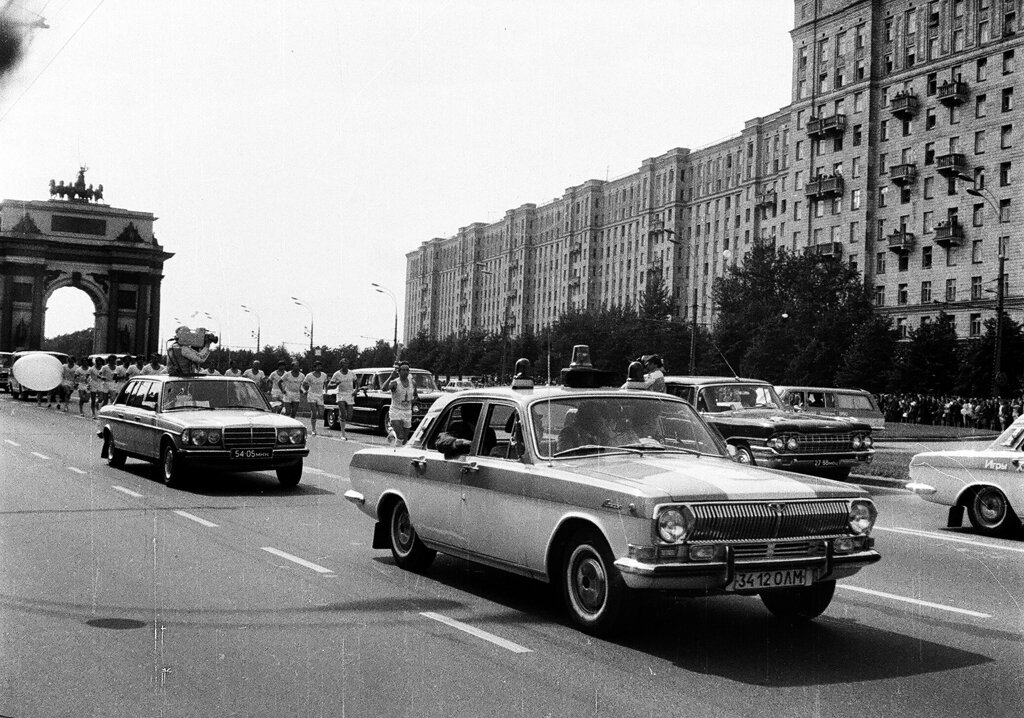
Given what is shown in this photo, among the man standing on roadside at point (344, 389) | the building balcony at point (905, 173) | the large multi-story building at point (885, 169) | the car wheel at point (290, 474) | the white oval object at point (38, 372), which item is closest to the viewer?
the car wheel at point (290, 474)

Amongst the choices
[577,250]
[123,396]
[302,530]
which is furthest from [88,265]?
[302,530]

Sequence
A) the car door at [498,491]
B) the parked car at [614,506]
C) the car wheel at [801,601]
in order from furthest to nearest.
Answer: the car door at [498,491]
the car wheel at [801,601]
the parked car at [614,506]

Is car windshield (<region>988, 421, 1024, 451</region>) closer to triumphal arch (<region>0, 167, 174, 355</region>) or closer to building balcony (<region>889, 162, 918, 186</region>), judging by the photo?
building balcony (<region>889, 162, 918, 186</region>)

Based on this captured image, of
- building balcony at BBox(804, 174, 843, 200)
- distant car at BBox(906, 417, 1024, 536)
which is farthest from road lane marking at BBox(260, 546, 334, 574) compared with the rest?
building balcony at BBox(804, 174, 843, 200)

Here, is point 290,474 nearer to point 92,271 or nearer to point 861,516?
point 861,516

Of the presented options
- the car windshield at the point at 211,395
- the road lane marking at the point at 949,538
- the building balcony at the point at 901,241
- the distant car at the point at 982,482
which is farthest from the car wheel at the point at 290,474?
the building balcony at the point at 901,241

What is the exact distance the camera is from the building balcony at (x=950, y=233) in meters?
77.5

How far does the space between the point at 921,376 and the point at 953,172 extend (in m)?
19.5

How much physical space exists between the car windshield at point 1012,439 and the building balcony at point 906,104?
2996 inches

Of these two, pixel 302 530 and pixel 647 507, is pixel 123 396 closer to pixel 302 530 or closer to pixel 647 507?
pixel 302 530

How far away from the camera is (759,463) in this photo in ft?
52.7

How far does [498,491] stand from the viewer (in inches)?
284

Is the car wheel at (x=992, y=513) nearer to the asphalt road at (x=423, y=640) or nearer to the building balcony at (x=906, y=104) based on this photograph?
the asphalt road at (x=423, y=640)

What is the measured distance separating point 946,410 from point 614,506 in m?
49.4
